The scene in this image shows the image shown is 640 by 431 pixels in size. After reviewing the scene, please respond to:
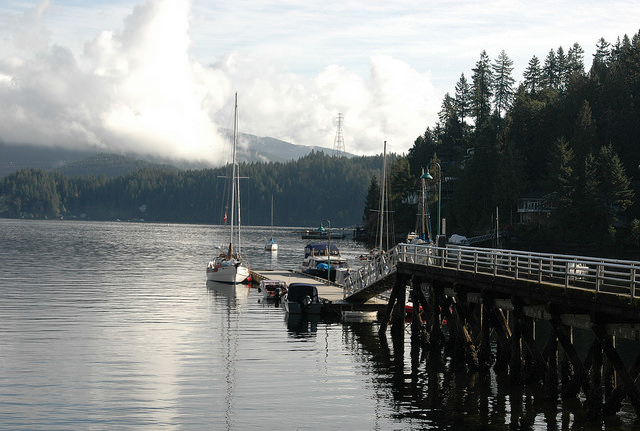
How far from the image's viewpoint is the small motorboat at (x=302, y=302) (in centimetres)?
5000

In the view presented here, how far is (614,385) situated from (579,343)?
14.8 meters

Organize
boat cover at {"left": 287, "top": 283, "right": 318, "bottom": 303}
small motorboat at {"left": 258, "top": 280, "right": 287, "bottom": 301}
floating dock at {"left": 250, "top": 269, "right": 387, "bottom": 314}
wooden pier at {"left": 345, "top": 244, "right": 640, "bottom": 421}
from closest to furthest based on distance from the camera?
wooden pier at {"left": 345, "top": 244, "right": 640, "bottom": 421} < floating dock at {"left": 250, "top": 269, "right": 387, "bottom": 314} < boat cover at {"left": 287, "top": 283, "right": 318, "bottom": 303} < small motorboat at {"left": 258, "top": 280, "right": 287, "bottom": 301}

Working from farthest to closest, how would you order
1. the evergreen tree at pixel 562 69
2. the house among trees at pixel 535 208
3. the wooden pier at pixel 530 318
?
the evergreen tree at pixel 562 69 → the house among trees at pixel 535 208 → the wooden pier at pixel 530 318

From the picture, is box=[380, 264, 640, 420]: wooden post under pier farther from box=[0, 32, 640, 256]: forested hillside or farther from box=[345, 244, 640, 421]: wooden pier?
box=[0, 32, 640, 256]: forested hillside

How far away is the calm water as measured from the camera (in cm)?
2561

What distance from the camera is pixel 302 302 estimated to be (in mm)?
50062

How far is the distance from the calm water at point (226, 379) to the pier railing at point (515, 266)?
407 cm

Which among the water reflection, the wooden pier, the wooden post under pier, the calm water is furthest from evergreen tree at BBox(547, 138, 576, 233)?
the wooden post under pier

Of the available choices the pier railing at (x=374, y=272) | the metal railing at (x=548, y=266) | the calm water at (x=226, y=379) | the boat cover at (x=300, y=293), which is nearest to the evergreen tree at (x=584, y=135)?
the pier railing at (x=374, y=272)

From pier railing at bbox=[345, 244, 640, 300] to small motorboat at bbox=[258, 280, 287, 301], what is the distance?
916 centimetres

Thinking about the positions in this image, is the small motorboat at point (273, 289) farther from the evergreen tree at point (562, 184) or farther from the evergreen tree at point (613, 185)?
the evergreen tree at point (613, 185)

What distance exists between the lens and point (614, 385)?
26.9m

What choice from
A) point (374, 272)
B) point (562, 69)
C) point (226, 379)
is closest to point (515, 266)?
point (226, 379)

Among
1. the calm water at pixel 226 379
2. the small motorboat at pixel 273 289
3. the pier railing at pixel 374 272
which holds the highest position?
the pier railing at pixel 374 272
